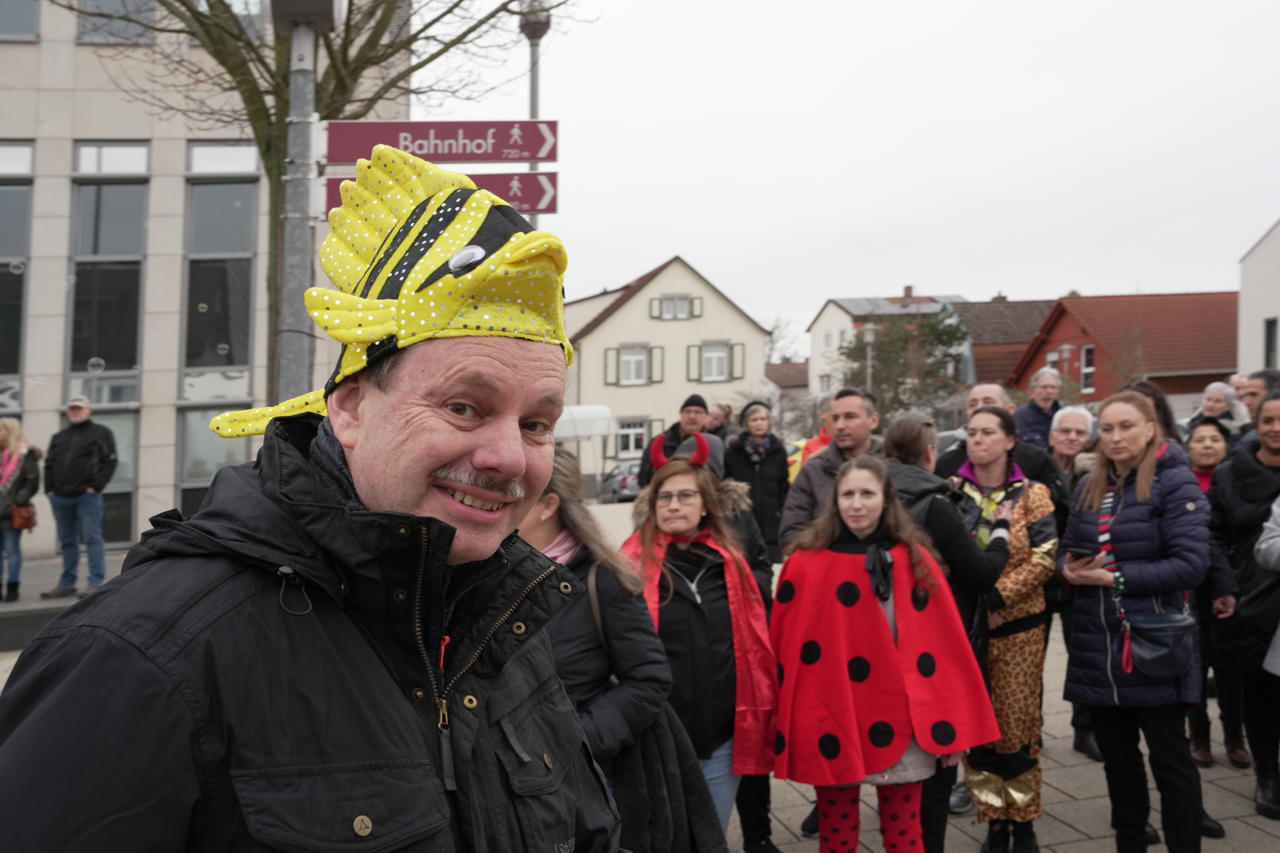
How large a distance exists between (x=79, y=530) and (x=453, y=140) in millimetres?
7281

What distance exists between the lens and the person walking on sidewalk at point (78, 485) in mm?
9781

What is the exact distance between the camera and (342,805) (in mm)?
1257

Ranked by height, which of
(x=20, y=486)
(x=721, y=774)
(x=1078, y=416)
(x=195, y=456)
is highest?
(x=1078, y=416)

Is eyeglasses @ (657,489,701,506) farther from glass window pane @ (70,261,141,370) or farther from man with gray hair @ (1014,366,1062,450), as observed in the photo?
glass window pane @ (70,261,141,370)

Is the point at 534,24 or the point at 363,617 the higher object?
the point at 534,24

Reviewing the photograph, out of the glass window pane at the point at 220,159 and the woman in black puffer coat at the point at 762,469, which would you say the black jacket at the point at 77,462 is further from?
the glass window pane at the point at 220,159

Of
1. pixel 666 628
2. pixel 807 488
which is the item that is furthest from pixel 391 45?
pixel 666 628

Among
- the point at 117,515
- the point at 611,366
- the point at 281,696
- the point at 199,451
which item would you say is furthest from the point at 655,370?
the point at 281,696

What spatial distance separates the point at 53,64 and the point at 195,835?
1651cm

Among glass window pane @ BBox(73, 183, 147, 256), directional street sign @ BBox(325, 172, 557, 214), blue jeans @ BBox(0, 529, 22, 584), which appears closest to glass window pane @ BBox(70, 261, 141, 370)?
glass window pane @ BBox(73, 183, 147, 256)

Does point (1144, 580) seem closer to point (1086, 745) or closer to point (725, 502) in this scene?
point (725, 502)

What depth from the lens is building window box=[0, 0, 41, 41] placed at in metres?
14.5

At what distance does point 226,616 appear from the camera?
1.27 m

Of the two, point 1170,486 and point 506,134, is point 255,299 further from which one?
point 1170,486
